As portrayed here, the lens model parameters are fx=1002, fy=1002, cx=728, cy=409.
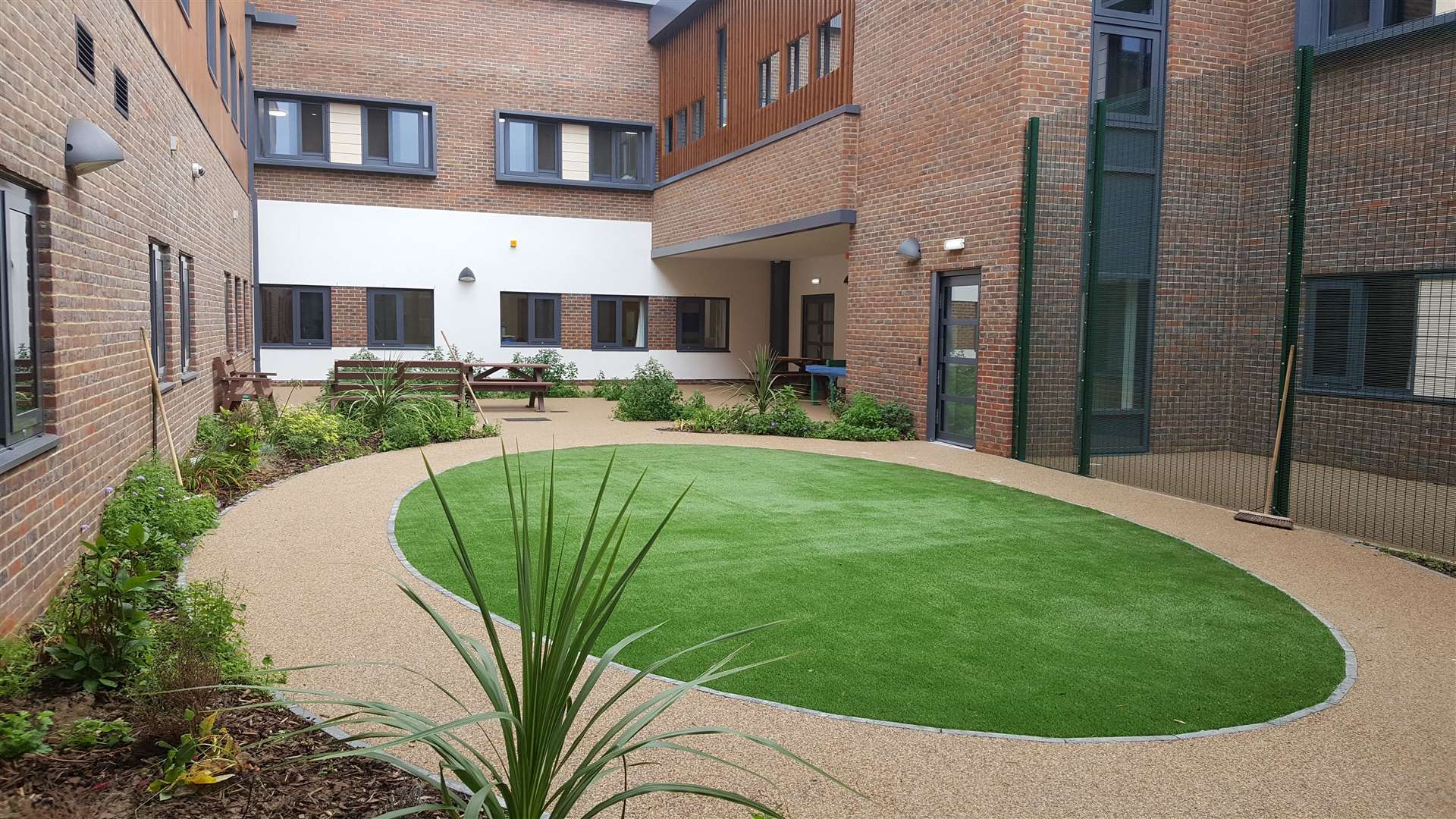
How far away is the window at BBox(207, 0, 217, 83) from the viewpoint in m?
13.4

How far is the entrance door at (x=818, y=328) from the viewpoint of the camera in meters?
21.7

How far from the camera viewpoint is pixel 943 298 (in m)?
12.6

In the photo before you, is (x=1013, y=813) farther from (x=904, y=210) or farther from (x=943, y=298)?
(x=904, y=210)

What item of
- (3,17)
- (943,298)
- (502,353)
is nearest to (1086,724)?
(3,17)

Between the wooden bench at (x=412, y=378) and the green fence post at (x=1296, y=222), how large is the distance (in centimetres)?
1015

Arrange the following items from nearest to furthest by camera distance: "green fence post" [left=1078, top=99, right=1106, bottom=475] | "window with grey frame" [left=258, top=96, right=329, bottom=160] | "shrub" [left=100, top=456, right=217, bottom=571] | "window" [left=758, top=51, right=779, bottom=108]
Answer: "shrub" [left=100, top=456, right=217, bottom=571], "green fence post" [left=1078, top=99, right=1106, bottom=475], "window" [left=758, top=51, right=779, bottom=108], "window with grey frame" [left=258, top=96, right=329, bottom=160]

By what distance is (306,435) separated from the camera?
1083 centimetres

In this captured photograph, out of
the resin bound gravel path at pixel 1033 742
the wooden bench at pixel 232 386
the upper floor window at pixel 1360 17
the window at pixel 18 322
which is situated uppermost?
the upper floor window at pixel 1360 17

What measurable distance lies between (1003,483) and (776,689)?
5986 millimetres

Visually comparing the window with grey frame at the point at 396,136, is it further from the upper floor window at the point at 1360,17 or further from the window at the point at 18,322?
the window at the point at 18,322

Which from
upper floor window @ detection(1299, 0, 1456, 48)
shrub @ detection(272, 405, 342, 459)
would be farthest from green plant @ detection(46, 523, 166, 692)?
upper floor window @ detection(1299, 0, 1456, 48)

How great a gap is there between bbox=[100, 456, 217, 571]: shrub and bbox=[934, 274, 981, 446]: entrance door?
26.9ft

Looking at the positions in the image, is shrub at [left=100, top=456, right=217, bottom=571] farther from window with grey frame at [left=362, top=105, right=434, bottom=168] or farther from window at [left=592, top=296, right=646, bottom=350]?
window at [left=592, top=296, right=646, bottom=350]

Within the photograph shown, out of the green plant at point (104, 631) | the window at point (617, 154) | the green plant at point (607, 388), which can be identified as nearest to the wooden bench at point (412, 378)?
the green plant at point (607, 388)
